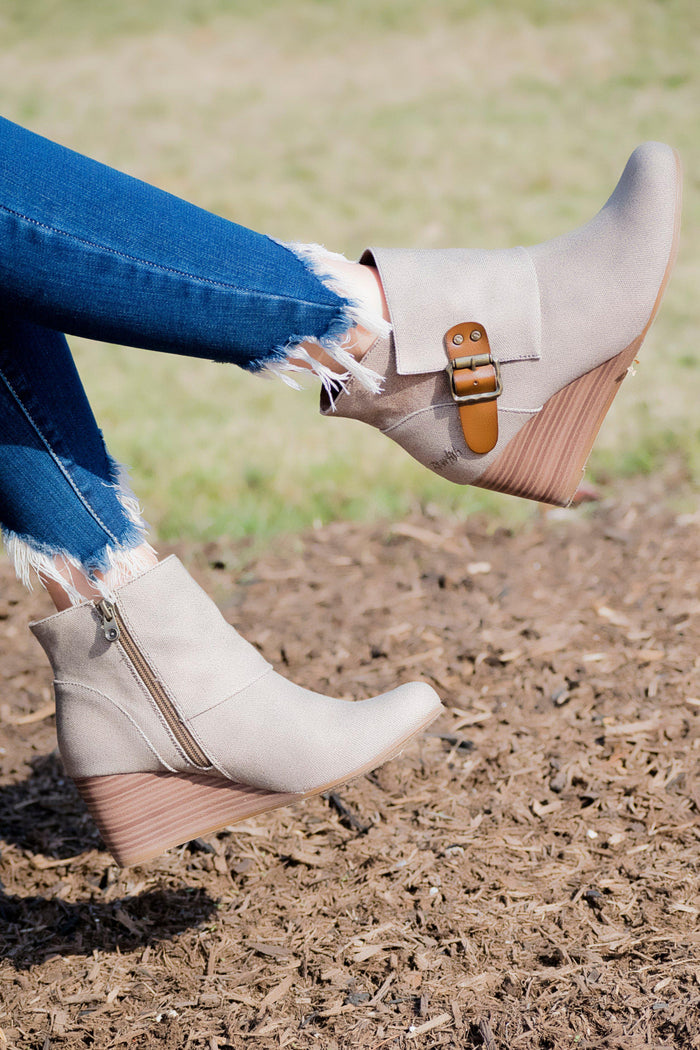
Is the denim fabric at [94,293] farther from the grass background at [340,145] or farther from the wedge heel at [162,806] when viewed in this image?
the grass background at [340,145]

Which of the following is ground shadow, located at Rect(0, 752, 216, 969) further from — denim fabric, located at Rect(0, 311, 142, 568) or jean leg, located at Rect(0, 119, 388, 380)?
jean leg, located at Rect(0, 119, 388, 380)

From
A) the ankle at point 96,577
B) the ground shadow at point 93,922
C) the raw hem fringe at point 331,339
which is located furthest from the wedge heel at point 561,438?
the ground shadow at point 93,922

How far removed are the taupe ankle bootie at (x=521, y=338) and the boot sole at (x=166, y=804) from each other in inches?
17.7

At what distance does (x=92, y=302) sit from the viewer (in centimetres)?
121

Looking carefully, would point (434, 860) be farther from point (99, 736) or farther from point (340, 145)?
point (340, 145)

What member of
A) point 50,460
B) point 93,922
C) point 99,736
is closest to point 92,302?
point 50,460

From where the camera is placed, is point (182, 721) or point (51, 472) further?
point (182, 721)

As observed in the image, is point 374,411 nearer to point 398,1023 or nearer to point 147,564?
point 147,564

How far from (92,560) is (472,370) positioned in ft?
2.06

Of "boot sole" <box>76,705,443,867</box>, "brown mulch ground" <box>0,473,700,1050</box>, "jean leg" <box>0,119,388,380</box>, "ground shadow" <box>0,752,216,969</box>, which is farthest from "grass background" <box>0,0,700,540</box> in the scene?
"jean leg" <box>0,119,388,380</box>

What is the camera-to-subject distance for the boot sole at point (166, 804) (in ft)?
5.23

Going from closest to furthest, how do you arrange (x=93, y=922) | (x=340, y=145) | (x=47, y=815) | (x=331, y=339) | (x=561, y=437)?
(x=331, y=339) < (x=561, y=437) < (x=93, y=922) < (x=47, y=815) < (x=340, y=145)

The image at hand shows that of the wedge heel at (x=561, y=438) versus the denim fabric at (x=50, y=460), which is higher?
the denim fabric at (x=50, y=460)

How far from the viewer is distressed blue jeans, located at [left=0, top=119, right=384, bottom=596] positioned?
3.91 ft
